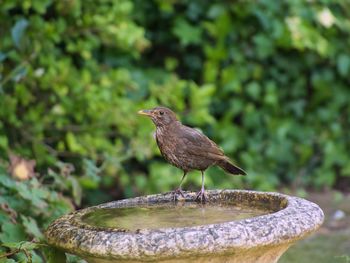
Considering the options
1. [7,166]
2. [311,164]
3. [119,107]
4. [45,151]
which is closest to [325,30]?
[311,164]

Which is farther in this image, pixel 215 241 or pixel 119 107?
pixel 119 107

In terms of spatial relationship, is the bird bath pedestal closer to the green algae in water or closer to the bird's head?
the green algae in water

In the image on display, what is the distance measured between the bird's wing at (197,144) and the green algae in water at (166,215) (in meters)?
0.26

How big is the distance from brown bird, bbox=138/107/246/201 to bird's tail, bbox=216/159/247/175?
0.02m

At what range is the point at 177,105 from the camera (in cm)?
615

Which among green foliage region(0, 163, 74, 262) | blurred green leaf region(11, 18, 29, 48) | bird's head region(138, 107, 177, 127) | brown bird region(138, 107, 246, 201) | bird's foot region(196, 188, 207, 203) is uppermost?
blurred green leaf region(11, 18, 29, 48)

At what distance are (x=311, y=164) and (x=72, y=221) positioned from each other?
510cm

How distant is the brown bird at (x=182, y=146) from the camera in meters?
3.71

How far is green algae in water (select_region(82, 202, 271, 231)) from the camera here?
10.2 ft

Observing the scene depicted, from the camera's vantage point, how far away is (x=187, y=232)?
2.73 meters

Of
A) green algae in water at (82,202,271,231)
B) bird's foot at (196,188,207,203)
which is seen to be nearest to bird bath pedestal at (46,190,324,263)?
green algae in water at (82,202,271,231)

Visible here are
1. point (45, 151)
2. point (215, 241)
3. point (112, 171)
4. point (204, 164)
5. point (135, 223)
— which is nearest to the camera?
point (215, 241)

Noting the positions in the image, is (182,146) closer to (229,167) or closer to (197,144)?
(197,144)

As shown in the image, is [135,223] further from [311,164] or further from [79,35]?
[311,164]
